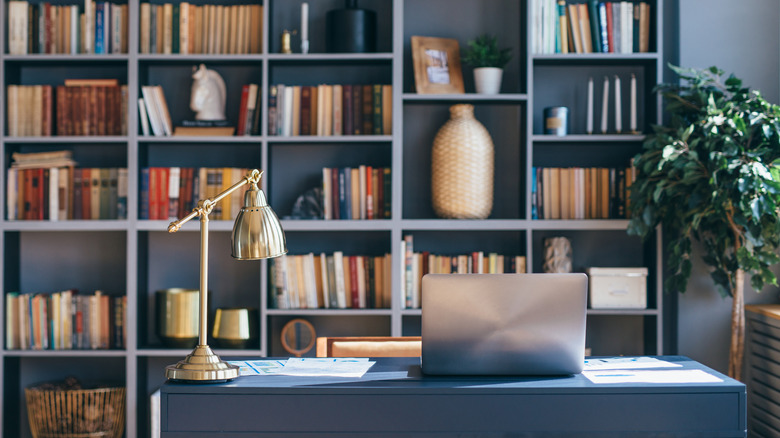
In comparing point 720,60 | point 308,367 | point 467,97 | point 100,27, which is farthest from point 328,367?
point 720,60

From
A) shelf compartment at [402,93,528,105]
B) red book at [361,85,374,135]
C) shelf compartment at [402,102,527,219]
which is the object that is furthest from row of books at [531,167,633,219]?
red book at [361,85,374,135]

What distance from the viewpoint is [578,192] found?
11.3 feet

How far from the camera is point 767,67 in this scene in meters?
3.46

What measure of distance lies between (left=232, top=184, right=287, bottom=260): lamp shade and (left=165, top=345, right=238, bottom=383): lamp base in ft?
0.89

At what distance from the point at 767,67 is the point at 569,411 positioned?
250cm

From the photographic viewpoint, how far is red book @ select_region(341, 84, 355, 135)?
11.4 ft

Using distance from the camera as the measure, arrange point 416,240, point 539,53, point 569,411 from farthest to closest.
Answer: point 416,240 < point 539,53 < point 569,411

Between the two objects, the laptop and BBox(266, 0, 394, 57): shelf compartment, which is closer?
the laptop

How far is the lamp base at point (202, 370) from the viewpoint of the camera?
5.91 ft

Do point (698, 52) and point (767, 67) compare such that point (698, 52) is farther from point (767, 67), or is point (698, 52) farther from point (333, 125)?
point (333, 125)

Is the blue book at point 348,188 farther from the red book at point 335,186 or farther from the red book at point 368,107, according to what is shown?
the red book at point 368,107

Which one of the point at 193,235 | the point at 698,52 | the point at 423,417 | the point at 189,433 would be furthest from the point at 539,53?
the point at 189,433

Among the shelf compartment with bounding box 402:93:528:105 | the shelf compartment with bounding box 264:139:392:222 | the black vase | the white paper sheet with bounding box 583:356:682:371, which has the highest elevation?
the black vase

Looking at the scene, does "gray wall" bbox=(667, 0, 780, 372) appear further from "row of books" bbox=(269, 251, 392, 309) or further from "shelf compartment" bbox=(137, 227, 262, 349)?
"shelf compartment" bbox=(137, 227, 262, 349)
